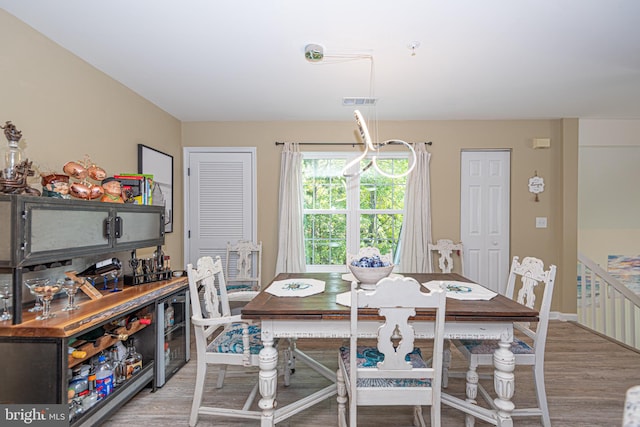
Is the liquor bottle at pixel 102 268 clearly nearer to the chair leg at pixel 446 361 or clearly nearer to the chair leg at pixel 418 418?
the chair leg at pixel 418 418

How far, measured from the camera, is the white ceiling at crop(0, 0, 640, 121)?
1.73m

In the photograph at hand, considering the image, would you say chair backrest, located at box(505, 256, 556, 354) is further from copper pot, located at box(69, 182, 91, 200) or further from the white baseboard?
copper pot, located at box(69, 182, 91, 200)

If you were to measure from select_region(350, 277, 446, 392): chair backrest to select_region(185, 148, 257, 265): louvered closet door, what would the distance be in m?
2.73

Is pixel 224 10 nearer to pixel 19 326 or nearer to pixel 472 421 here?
pixel 19 326

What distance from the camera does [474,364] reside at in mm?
1780

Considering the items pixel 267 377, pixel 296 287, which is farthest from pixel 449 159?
pixel 267 377

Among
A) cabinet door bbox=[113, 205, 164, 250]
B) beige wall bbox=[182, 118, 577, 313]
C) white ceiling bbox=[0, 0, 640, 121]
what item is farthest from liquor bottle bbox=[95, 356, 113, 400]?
beige wall bbox=[182, 118, 577, 313]

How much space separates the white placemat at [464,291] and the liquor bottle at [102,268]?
2.20 meters

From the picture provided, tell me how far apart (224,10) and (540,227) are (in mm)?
4166

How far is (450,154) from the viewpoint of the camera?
3842 mm

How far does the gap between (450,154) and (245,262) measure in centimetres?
290

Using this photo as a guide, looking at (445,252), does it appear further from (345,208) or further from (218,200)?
(218,200)

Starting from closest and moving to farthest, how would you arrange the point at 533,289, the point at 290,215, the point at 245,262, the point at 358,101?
1. the point at 533,289
2. the point at 358,101
3. the point at 245,262
4. the point at 290,215

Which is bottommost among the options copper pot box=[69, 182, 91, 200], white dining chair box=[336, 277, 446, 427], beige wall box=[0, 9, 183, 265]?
white dining chair box=[336, 277, 446, 427]
